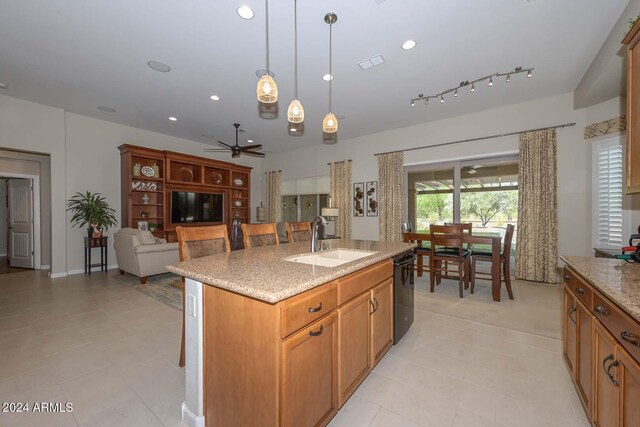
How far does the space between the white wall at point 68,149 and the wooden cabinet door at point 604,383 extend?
285 inches

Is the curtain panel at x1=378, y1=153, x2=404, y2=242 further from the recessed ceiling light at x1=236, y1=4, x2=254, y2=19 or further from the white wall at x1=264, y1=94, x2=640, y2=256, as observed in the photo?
the recessed ceiling light at x1=236, y1=4, x2=254, y2=19

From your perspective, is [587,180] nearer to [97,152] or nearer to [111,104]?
[111,104]

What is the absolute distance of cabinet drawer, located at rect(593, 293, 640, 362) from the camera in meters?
0.95

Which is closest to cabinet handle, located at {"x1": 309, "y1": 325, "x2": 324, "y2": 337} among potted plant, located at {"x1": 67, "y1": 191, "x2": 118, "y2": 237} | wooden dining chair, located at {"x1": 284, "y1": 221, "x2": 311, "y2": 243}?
wooden dining chair, located at {"x1": 284, "y1": 221, "x2": 311, "y2": 243}

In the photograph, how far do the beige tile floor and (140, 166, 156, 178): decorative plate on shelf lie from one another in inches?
129

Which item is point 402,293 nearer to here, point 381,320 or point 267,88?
point 381,320

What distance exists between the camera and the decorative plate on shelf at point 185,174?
676cm

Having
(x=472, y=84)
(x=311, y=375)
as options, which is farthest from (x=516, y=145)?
A: (x=311, y=375)

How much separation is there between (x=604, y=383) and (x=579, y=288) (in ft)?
1.74

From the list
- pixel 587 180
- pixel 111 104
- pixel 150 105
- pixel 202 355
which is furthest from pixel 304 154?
pixel 202 355

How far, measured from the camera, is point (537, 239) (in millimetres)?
4379

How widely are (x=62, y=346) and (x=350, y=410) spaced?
262cm

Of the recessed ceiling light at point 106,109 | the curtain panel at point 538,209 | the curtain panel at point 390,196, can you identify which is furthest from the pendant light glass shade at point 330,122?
the recessed ceiling light at point 106,109

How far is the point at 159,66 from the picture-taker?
3391 mm
